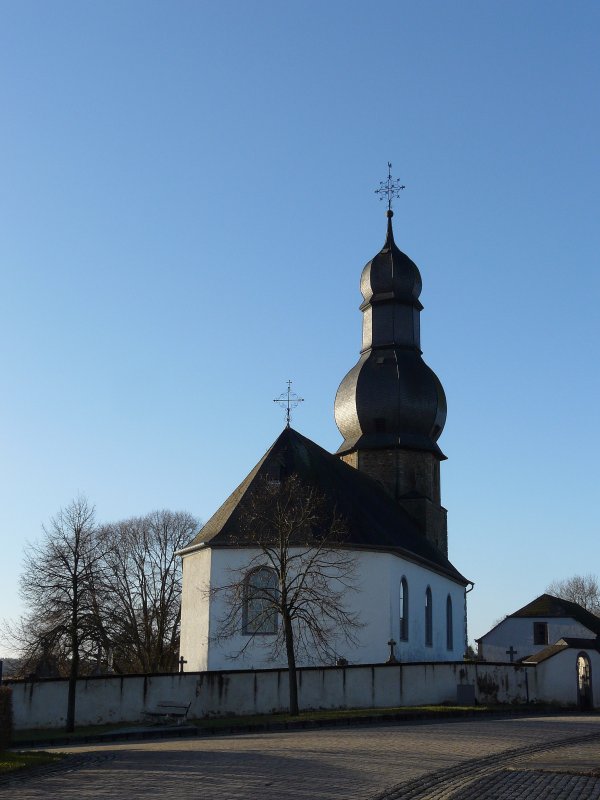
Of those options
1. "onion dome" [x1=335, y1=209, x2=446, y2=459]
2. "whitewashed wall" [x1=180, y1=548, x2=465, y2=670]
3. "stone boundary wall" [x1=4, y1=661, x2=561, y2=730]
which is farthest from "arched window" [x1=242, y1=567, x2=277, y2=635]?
"onion dome" [x1=335, y1=209, x2=446, y2=459]

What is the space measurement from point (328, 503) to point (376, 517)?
8.96 feet

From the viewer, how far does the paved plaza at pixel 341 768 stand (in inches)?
453

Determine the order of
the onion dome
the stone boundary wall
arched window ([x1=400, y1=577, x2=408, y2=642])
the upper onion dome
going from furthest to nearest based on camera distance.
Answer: the upper onion dome < the onion dome < arched window ([x1=400, y1=577, x2=408, y2=642]) < the stone boundary wall

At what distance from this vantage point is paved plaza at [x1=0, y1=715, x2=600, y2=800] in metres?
11.5

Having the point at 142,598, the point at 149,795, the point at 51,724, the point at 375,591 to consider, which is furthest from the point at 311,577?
the point at 142,598

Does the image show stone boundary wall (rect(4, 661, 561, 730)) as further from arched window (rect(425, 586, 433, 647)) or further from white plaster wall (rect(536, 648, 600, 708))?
arched window (rect(425, 586, 433, 647))

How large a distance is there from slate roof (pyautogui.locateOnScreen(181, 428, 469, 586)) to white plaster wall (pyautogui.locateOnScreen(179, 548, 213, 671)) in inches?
23.6

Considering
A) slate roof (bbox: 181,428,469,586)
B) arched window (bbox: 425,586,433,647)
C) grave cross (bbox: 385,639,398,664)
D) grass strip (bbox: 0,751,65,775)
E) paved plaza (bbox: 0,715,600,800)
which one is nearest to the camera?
paved plaza (bbox: 0,715,600,800)

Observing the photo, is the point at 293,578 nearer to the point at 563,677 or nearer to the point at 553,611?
the point at 563,677

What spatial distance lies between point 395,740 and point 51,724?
11.7 metres

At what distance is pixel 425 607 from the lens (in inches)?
1475

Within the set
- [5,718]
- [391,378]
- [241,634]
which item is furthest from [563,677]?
[5,718]

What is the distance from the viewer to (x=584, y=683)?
1193 inches

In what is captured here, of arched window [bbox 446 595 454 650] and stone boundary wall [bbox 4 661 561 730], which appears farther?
arched window [bbox 446 595 454 650]
